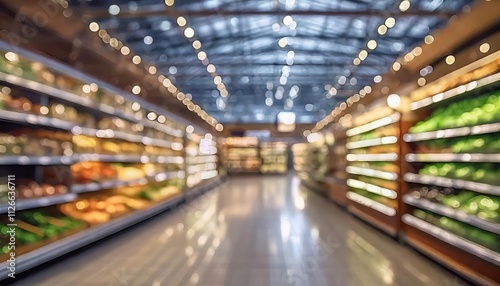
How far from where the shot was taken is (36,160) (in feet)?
15.5

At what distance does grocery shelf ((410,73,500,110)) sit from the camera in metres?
3.99

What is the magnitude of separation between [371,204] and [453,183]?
3.12 metres

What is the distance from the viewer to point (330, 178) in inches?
505

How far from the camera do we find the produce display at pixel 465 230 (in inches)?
158

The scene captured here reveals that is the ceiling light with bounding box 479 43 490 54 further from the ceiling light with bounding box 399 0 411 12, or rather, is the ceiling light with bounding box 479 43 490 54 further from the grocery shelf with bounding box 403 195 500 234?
the ceiling light with bounding box 399 0 411 12

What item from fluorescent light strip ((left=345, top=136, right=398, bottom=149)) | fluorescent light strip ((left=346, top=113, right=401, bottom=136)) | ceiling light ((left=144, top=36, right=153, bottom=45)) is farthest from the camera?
ceiling light ((left=144, top=36, right=153, bottom=45))

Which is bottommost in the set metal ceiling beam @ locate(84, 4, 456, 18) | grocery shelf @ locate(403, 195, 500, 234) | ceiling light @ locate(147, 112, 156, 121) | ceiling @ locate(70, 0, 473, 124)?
grocery shelf @ locate(403, 195, 500, 234)

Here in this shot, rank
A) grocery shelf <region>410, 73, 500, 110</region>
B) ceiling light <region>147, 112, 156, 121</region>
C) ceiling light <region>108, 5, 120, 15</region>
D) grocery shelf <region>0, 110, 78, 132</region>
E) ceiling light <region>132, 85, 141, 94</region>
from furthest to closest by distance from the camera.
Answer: ceiling light <region>108, 5, 120, 15</region> → ceiling light <region>147, 112, 156, 121</region> → ceiling light <region>132, 85, 141, 94</region> → grocery shelf <region>0, 110, 78, 132</region> → grocery shelf <region>410, 73, 500, 110</region>

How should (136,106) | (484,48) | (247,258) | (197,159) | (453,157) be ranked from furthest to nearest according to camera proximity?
(197,159) < (136,106) < (247,258) < (453,157) < (484,48)

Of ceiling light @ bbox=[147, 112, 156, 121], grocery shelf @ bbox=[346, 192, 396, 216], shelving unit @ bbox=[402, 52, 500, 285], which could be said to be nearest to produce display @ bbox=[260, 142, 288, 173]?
grocery shelf @ bbox=[346, 192, 396, 216]

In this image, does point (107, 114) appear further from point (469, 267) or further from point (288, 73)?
point (288, 73)

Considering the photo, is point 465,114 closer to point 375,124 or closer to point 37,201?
point 375,124

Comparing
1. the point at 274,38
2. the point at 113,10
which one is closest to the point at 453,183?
the point at 113,10

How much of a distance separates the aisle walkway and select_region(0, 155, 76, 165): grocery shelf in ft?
3.51
